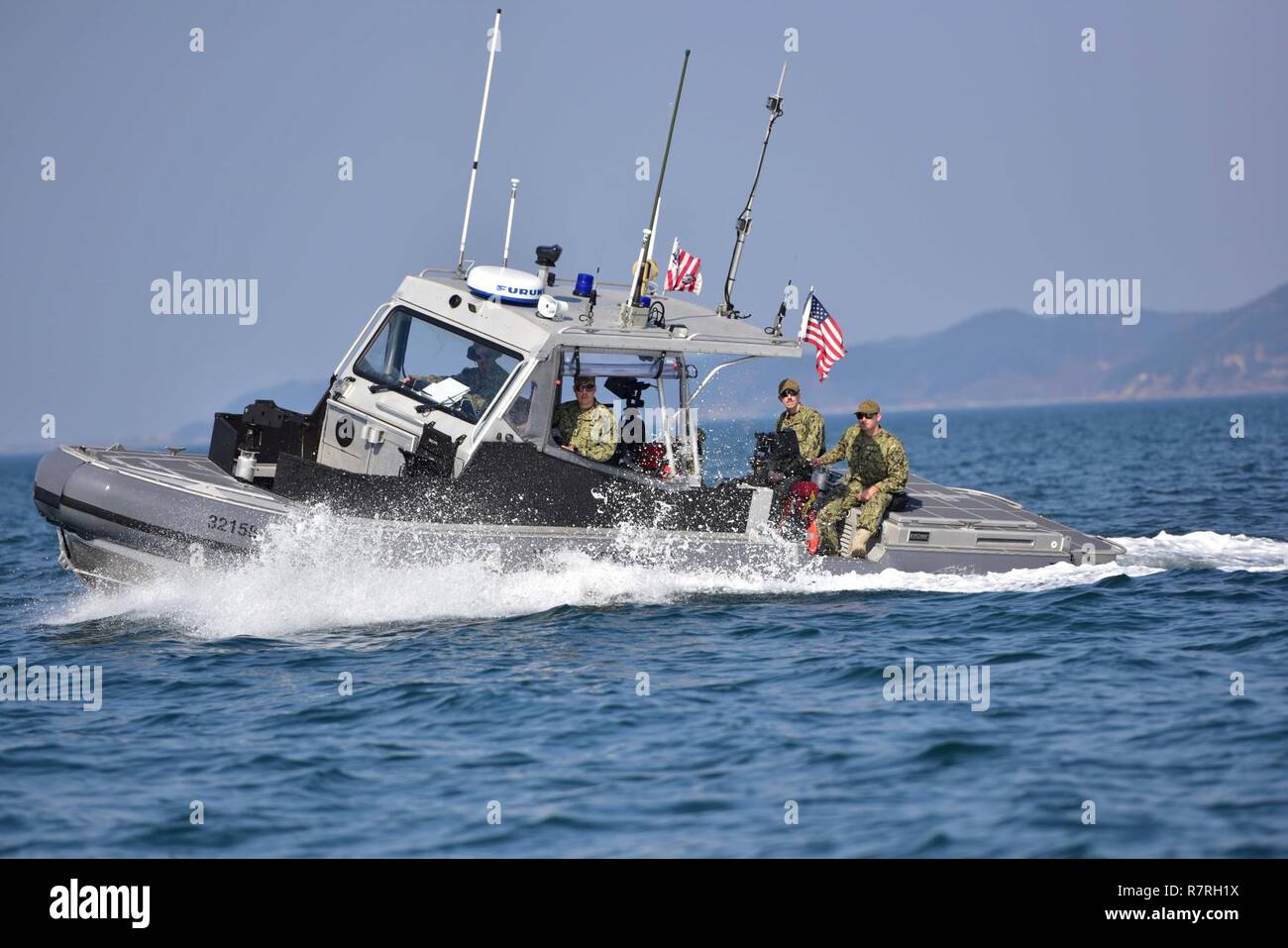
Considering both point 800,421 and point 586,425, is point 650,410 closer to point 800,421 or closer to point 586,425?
point 586,425

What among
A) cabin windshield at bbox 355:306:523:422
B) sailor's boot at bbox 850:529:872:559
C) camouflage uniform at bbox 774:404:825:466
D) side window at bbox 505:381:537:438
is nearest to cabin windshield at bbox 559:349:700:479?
side window at bbox 505:381:537:438

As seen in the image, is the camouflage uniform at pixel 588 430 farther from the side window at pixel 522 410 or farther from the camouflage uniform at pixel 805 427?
the camouflage uniform at pixel 805 427

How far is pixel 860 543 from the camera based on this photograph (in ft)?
43.3

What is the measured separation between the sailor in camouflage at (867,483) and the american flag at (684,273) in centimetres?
240

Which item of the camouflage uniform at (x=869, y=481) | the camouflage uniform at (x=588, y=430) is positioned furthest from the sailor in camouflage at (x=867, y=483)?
the camouflage uniform at (x=588, y=430)

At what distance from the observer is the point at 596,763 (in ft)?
27.6

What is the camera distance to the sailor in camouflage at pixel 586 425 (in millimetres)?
12641

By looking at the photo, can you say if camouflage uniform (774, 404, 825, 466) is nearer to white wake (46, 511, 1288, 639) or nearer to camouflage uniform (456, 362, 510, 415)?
white wake (46, 511, 1288, 639)

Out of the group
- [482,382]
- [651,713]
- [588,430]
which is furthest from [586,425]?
[651,713]

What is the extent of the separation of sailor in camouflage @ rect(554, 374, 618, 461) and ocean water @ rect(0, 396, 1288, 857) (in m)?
1.05
